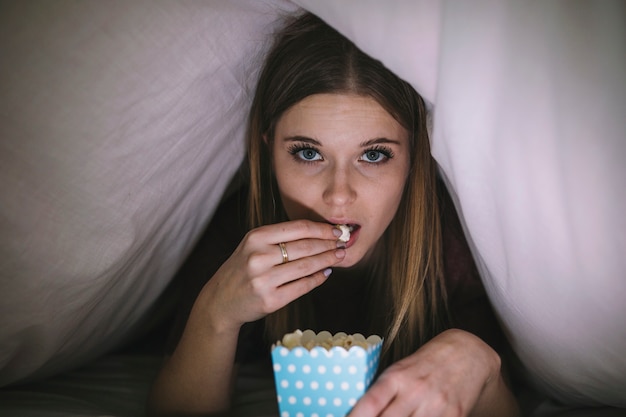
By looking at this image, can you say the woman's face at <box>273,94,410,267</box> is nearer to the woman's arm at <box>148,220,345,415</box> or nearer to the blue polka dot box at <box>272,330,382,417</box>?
the woman's arm at <box>148,220,345,415</box>

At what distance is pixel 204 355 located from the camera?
3.17 ft

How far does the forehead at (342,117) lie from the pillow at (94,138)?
148 mm

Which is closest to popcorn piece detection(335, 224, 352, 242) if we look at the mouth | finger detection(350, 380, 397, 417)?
the mouth

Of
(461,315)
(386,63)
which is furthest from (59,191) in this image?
(461,315)

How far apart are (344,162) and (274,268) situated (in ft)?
0.77

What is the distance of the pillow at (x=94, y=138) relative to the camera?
0.82 metres

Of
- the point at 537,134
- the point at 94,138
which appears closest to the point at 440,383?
the point at 537,134

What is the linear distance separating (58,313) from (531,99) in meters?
0.77

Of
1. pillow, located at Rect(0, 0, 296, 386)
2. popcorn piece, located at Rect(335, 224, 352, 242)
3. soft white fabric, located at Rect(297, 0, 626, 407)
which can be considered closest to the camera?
soft white fabric, located at Rect(297, 0, 626, 407)

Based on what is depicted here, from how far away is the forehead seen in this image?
96 cm

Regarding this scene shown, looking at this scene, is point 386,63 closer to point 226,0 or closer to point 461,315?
point 226,0

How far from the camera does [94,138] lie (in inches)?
33.8

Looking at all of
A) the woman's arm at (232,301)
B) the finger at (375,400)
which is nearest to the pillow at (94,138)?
the woman's arm at (232,301)

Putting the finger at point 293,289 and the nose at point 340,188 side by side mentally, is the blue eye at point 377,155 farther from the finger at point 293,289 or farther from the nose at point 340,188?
the finger at point 293,289
